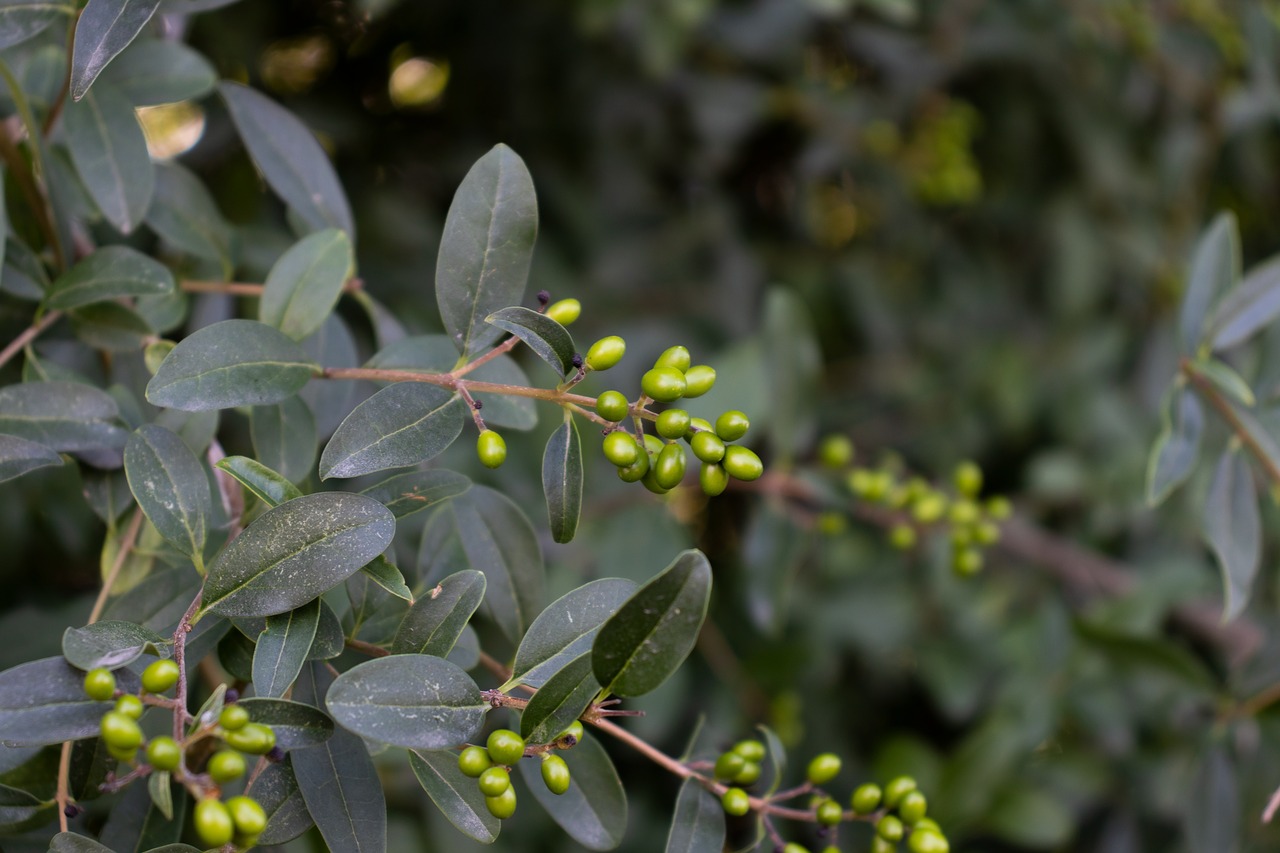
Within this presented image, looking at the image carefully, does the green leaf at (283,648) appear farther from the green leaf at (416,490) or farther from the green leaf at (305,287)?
the green leaf at (305,287)

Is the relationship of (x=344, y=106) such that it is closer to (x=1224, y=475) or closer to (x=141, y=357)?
(x=141, y=357)

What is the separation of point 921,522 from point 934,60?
50.0 inches

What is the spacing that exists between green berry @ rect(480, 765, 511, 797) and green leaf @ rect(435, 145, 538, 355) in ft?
1.04

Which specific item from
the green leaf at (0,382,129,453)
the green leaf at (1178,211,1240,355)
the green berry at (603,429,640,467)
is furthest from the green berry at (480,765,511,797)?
the green leaf at (1178,211,1240,355)

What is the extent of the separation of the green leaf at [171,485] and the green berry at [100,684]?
0.13 metres

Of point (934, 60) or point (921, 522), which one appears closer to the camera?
point (921, 522)

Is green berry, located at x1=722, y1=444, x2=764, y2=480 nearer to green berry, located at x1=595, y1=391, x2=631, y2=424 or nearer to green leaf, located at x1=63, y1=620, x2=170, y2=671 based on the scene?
green berry, located at x1=595, y1=391, x2=631, y2=424

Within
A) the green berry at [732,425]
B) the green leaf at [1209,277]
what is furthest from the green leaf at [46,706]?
the green leaf at [1209,277]

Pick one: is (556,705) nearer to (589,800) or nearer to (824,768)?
(589,800)

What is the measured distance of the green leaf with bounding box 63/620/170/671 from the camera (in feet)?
1.95

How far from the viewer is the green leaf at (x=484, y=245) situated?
2.43 ft

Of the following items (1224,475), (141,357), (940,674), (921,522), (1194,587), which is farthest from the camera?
(940,674)

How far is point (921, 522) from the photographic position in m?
1.45

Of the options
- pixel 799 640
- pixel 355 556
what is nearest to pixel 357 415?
pixel 355 556
